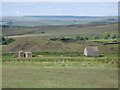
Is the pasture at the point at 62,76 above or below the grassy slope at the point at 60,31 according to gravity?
below

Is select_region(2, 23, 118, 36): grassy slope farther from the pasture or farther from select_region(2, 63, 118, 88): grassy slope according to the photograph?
select_region(2, 63, 118, 88): grassy slope

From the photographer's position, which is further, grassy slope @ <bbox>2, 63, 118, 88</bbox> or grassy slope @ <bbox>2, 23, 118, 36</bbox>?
grassy slope @ <bbox>2, 23, 118, 36</bbox>

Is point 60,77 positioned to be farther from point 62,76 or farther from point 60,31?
point 60,31

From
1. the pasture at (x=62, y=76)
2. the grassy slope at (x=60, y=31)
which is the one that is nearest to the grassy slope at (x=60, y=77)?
the pasture at (x=62, y=76)

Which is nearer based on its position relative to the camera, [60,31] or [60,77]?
[60,77]

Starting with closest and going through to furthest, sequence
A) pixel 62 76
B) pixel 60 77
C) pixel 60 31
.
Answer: pixel 60 77 < pixel 62 76 < pixel 60 31

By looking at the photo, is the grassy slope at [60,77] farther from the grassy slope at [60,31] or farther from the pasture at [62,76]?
the grassy slope at [60,31]

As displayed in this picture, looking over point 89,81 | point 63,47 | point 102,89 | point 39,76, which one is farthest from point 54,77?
point 63,47

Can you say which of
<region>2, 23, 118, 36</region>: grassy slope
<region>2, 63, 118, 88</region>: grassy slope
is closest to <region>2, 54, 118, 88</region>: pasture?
<region>2, 63, 118, 88</region>: grassy slope

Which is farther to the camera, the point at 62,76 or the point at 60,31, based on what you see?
the point at 60,31

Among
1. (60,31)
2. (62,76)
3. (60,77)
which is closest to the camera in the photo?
(60,77)

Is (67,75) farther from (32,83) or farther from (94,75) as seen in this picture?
(32,83)

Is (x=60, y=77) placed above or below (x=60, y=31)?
below

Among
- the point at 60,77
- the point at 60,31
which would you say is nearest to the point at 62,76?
the point at 60,77
